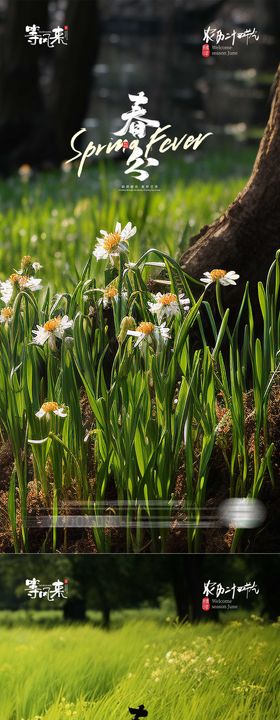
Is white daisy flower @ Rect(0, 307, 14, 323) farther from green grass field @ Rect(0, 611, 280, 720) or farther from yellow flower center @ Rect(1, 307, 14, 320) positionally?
green grass field @ Rect(0, 611, 280, 720)

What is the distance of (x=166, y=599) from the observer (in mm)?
2076

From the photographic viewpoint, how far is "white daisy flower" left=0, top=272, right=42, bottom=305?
2.08 meters

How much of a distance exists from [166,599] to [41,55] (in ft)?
3.59

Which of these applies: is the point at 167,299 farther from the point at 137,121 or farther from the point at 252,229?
the point at 137,121

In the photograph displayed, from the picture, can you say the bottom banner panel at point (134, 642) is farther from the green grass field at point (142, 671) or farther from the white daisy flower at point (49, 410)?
the white daisy flower at point (49, 410)

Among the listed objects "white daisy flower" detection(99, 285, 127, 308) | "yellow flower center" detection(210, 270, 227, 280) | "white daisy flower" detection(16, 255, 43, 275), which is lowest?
"white daisy flower" detection(99, 285, 127, 308)

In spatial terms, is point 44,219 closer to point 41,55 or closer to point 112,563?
point 41,55

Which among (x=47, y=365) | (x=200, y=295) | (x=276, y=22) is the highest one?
(x=276, y=22)

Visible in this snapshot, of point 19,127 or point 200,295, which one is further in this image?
point 19,127

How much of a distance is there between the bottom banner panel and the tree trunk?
577 millimetres

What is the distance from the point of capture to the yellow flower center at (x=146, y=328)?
2.00 meters

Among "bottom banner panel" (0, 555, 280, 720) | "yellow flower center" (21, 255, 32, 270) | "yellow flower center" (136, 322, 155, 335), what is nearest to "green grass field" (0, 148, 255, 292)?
"yellow flower center" (21, 255, 32, 270)

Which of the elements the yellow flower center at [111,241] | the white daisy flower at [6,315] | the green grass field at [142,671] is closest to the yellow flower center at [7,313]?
the white daisy flower at [6,315]

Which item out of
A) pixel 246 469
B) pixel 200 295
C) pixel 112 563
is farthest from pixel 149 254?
pixel 112 563
